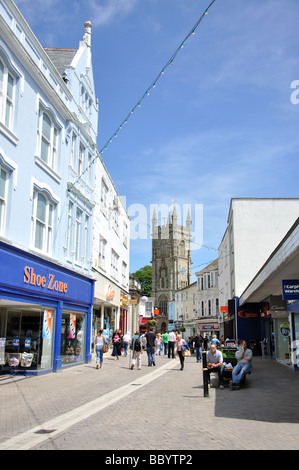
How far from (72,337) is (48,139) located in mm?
8209

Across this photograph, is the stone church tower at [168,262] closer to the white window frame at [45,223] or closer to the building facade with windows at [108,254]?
the building facade with windows at [108,254]

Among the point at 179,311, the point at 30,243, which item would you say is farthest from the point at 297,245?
the point at 179,311

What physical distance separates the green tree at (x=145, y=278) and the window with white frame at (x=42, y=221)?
92.6 meters

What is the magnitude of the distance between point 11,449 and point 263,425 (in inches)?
160

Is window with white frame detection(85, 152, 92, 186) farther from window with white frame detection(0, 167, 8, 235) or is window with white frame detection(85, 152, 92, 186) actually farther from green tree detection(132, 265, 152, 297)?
green tree detection(132, 265, 152, 297)

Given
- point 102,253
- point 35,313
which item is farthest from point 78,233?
point 102,253

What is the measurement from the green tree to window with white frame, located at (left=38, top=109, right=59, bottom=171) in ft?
303

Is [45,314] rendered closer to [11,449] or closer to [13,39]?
[13,39]

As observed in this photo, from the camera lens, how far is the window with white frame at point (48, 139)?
621 inches

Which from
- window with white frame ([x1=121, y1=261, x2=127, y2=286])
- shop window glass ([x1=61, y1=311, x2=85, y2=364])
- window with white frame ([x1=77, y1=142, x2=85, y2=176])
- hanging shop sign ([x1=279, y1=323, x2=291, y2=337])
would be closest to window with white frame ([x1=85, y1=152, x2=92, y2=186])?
window with white frame ([x1=77, y1=142, x2=85, y2=176])

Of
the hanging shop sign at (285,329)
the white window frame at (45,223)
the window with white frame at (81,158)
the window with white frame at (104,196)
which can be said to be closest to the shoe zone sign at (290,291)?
the white window frame at (45,223)

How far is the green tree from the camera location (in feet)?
360

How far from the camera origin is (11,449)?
5832 mm
